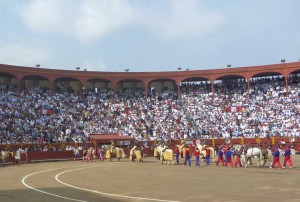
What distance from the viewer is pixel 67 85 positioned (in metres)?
52.5

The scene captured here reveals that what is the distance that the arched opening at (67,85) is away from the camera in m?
51.0

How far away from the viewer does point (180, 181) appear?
15.7 m

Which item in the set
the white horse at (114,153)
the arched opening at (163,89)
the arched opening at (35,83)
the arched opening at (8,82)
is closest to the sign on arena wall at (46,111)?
the arched opening at (8,82)

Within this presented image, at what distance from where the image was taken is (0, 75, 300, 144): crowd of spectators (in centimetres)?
4041

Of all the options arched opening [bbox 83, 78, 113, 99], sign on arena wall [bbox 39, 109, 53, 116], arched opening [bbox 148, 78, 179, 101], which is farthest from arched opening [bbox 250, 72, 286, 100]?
sign on arena wall [bbox 39, 109, 53, 116]

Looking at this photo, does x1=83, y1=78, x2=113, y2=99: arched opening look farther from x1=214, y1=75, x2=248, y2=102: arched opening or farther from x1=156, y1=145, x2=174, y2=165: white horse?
x1=156, y1=145, x2=174, y2=165: white horse

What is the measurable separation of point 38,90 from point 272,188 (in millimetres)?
40079

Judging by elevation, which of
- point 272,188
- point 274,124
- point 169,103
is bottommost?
point 272,188

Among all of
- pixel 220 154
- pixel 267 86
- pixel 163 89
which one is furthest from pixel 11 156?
pixel 267 86

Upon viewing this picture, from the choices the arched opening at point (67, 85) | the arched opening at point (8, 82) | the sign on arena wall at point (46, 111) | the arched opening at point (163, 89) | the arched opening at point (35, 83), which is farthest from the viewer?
the arched opening at point (163, 89)

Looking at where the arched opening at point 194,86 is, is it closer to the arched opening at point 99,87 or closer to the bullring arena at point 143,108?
the bullring arena at point 143,108

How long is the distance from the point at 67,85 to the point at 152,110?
13.0 m

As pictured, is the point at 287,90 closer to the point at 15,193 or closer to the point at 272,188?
the point at 272,188

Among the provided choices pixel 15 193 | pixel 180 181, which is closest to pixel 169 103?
pixel 180 181
